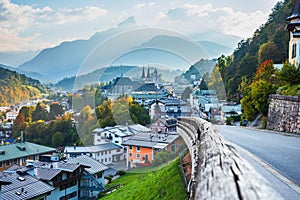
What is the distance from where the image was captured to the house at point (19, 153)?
1200 inches

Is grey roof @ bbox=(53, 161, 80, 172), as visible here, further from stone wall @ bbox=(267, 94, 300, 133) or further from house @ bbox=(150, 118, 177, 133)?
stone wall @ bbox=(267, 94, 300, 133)

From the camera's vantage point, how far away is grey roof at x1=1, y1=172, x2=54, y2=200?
1470cm

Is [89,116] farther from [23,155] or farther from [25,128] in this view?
[25,128]

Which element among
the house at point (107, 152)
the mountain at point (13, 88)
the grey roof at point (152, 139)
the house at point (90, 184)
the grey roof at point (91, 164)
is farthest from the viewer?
the mountain at point (13, 88)

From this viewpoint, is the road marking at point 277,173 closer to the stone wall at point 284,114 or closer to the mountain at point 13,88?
the stone wall at point 284,114

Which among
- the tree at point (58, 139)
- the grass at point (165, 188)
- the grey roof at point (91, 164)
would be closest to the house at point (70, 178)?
the grey roof at point (91, 164)

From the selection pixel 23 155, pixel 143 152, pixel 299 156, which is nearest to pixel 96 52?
pixel 143 152

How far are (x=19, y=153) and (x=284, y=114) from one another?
91.0 feet

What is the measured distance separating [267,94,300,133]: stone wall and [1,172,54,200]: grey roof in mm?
11042

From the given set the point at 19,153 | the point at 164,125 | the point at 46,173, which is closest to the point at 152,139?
the point at 164,125

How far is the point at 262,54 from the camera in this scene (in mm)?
29328

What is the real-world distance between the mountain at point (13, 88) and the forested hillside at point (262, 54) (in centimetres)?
6938

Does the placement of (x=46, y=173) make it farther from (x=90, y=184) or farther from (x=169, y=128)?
(x=169, y=128)

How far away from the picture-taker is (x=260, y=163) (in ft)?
16.9
